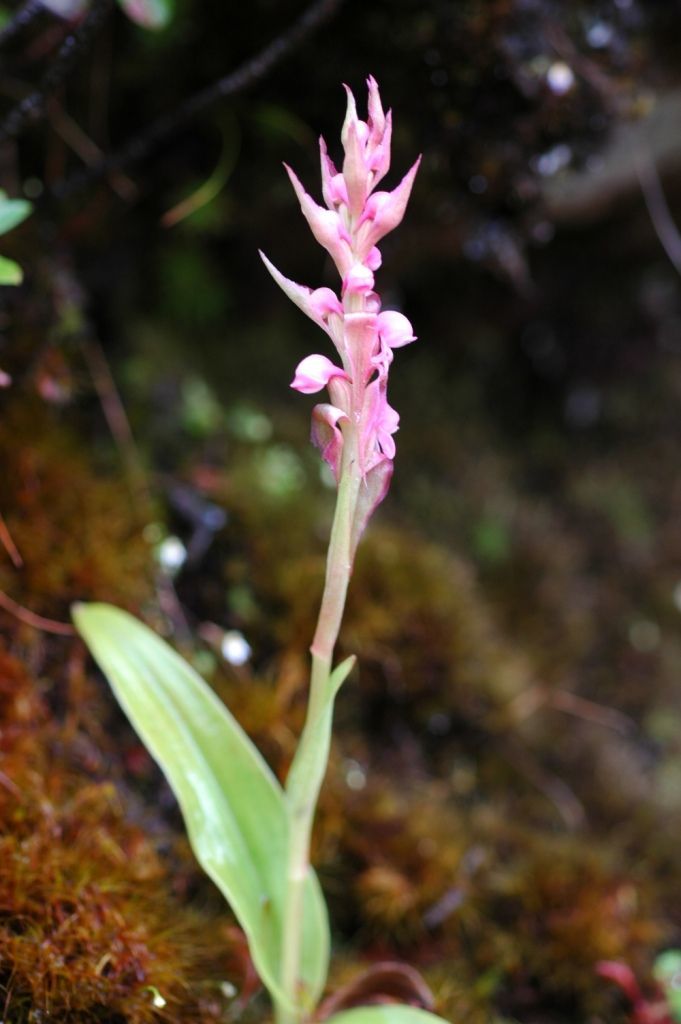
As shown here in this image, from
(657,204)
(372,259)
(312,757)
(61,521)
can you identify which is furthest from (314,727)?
(657,204)

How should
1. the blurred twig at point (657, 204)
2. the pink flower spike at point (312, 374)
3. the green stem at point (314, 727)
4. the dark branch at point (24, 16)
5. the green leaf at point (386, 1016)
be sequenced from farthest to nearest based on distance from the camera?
1. the blurred twig at point (657, 204)
2. the dark branch at point (24, 16)
3. the green leaf at point (386, 1016)
4. the green stem at point (314, 727)
5. the pink flower spike at point (312, 374)

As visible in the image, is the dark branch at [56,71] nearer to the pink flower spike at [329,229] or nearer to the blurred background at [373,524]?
the blurred background at [373,524]

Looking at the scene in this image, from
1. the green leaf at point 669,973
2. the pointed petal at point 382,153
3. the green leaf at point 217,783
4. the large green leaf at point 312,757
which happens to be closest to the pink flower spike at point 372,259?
the pointed petal at point 382,153

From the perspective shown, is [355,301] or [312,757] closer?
[355,301]

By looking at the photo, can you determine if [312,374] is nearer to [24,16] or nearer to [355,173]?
[355,173]

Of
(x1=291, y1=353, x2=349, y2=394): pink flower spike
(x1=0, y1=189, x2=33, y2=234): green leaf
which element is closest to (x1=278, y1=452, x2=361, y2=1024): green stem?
(x1=291, y1=353, x2=349, y2=394): pink flower spike

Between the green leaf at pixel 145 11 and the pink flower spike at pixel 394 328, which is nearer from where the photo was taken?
the pink flower spike at pixel 394 328

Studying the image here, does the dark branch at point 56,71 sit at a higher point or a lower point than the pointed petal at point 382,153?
higher

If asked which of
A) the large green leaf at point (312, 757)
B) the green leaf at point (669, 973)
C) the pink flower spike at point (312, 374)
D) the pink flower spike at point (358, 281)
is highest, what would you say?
the pink flower spike at point (358, 281)
